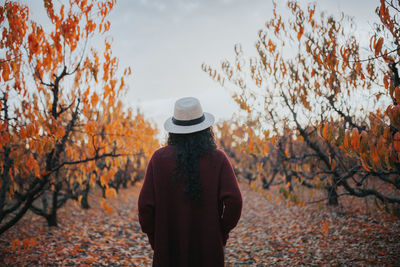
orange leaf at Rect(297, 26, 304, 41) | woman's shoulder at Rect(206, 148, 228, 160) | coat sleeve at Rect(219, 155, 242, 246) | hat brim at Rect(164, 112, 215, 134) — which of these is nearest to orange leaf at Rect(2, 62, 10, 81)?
hat brim at Rect(164, 112, 215, 134)

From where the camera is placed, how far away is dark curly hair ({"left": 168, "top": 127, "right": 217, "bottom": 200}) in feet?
5.92

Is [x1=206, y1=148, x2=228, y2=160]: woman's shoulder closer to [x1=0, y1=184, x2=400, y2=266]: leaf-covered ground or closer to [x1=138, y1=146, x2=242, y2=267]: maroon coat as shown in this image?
[x1=138, y1=146, x2=242, y2=267]: maroon coat

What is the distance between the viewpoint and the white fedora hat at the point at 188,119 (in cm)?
197

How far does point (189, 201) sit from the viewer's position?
187 centimetres

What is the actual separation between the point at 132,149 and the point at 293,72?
3.75m

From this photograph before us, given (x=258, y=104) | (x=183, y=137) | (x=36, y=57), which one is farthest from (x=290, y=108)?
(x=36, y=57)

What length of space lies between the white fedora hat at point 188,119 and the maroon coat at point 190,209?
0.22 metres

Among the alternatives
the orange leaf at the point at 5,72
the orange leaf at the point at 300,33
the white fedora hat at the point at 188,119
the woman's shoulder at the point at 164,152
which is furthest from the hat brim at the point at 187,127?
the orange leaf at the point at 300,33

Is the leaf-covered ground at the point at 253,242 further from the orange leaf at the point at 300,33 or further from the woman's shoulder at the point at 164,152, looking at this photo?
the orange leaf at the point at 300,33

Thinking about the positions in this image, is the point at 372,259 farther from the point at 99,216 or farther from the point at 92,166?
the point at 99,216

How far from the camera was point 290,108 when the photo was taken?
463 centimetres

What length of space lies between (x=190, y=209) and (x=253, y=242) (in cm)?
417

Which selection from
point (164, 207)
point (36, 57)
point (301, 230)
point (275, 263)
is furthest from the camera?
point (301, 230)

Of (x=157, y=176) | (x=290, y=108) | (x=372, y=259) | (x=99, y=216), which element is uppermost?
(x=290, y=108)
